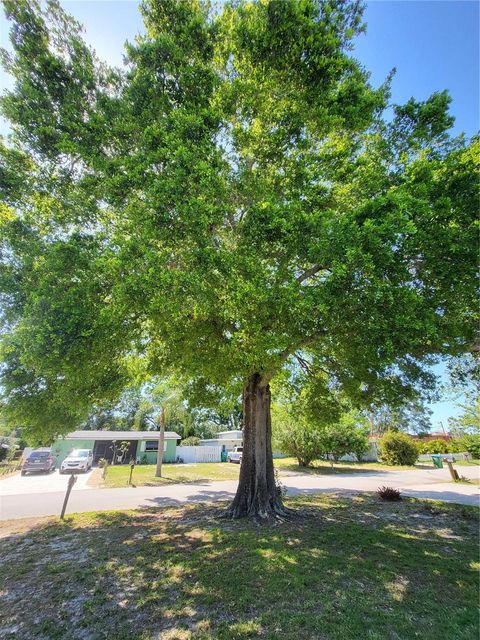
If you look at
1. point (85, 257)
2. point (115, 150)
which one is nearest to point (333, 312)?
point (85, 257)

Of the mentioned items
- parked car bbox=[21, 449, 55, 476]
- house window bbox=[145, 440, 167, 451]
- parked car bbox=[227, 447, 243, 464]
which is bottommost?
parked car bbox=[21, 449, 55, 476]

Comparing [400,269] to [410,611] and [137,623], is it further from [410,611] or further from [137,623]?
[137,623]

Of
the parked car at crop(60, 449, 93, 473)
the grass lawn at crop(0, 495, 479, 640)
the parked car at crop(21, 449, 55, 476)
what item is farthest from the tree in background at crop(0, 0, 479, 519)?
the parked car at crop(21, 449, 55, 476)

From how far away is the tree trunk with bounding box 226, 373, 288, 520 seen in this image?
32.6 feet

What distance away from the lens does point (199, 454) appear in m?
37.0

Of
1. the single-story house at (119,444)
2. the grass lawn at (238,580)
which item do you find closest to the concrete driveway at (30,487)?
the grass lawn at (238,580)

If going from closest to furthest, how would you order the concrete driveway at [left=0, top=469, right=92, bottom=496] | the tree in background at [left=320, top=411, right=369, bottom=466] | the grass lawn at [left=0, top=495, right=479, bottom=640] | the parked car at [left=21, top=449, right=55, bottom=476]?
the grass lawn at [left=0, top=495, right=479, bottom=640] → the concrete driveway at [left=0, top=469, right=92, bottom=496] → the parked car at [left=21, top=449, right=55, bottom=476] → the tree in background at [left=320, top=411, right=369, bottom=466]

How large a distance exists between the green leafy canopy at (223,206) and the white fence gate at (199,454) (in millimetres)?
29259

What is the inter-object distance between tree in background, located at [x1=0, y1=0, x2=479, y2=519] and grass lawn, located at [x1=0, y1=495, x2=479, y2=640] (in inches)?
108

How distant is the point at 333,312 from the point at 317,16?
24.5 feet

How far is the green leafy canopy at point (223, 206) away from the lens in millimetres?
6590

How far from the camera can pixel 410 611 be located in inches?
176

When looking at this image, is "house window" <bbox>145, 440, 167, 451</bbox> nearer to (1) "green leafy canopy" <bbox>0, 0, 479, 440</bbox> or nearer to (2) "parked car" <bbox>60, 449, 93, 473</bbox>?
(2) "parked car" <bbox>60, 449, 93, 473</bbox>

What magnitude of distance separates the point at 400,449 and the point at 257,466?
81.0ft
